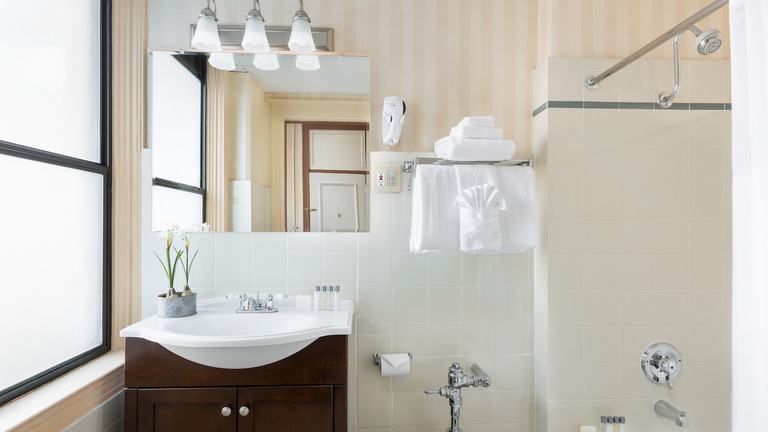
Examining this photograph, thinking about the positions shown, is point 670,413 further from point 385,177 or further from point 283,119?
point 283,119

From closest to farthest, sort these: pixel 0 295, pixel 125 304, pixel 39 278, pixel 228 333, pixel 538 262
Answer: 1. pixel 0 295
2. pixel 39 278
3. pixel 228 333
4. pixel 125 304
5. pixel 538 262

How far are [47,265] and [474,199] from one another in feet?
4.89

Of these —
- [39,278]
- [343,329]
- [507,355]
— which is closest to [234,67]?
[39,278]

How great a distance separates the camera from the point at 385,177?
1868 mm

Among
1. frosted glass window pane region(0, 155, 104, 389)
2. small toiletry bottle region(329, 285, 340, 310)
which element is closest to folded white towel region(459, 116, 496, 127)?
small toiletry bottle region(329, 285, 340, 310)

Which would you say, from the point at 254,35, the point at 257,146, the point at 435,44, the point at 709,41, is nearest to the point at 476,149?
the point at 435,44

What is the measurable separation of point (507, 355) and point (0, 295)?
182cm

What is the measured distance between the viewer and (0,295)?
122cm

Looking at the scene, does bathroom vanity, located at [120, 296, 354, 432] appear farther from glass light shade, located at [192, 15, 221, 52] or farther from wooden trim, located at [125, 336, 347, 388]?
glass light shade, located at [192, 15, 221, 52]

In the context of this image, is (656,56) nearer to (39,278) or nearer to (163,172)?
(163,172)

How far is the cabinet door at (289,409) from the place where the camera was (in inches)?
55.0

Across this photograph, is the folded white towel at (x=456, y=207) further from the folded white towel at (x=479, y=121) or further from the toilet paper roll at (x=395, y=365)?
the toilet paper roll at (x=395, y=365)
